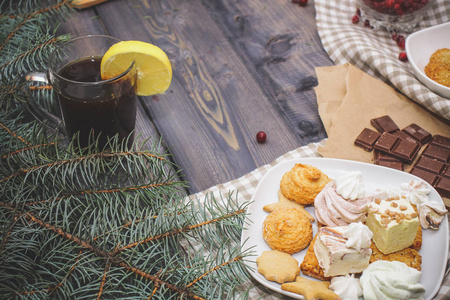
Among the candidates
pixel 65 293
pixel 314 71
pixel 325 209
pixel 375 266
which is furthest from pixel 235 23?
pixel 65 293

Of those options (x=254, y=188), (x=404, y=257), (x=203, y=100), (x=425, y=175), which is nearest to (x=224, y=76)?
(x=203, y=100)

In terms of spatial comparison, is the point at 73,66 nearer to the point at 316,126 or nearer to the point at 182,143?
the point at 182,143

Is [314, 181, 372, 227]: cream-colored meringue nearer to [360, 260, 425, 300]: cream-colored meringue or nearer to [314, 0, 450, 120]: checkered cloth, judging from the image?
[360, 260, 425, 300]: cream-colored meringue

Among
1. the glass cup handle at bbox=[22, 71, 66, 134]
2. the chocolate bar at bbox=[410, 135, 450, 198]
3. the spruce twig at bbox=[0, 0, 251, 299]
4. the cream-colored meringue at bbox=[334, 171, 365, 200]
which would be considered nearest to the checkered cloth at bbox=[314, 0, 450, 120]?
the chocolate bar at bbox=[410, 135, 450, 198]

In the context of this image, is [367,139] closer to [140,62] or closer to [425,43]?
[425,43]

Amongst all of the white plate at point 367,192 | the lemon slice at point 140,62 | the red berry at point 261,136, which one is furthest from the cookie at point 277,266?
the lemon slice at point 140,62

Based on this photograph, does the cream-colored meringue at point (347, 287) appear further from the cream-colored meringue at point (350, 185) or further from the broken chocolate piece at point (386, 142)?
the broken chocolate piece at point (386, 142)
